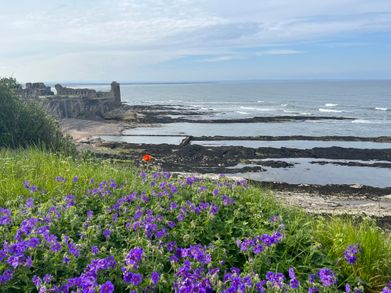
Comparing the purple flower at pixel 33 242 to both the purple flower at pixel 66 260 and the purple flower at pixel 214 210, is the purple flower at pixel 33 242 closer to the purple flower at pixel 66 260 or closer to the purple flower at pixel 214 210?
the purple flower at pixel 66 260

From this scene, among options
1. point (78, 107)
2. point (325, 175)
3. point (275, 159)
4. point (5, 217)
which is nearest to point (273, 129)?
point (275, 159)

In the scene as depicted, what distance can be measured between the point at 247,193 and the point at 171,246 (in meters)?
2.24

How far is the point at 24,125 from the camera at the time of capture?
11.6 m

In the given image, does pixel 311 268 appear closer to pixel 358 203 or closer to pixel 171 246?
pixel 171 246

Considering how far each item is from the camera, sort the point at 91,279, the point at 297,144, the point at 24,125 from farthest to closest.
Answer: the point at 297,144 → the point at 24,125 → the point at 91,279

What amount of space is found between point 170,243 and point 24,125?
9.19 metres

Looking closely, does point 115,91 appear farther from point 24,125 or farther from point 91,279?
point 91,279

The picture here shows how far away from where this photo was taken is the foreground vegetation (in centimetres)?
299

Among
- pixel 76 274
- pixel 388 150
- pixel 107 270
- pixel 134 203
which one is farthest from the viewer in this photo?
pixel 388 150

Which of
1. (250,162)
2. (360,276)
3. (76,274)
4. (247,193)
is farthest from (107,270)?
(250,162)

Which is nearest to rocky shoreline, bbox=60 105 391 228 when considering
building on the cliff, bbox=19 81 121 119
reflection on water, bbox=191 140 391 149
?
reflection on water, bbox=191 140 391 149

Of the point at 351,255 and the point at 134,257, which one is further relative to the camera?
the point at 351,255

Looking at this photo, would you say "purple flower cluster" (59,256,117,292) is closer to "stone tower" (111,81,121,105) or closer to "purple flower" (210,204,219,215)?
"purple flower" (210,204,219,215)

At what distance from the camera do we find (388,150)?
28.2m
